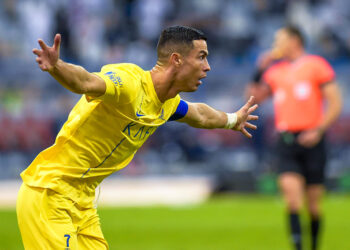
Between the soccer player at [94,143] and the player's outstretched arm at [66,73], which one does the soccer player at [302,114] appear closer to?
the soccer player at [94,143]

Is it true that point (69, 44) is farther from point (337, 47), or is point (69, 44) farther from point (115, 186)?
point (337, 47)

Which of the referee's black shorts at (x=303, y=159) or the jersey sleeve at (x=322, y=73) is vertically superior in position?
the jersey sleeve at (x=322, y=73)

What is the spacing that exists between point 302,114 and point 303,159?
57cm

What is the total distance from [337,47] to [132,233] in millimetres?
12552

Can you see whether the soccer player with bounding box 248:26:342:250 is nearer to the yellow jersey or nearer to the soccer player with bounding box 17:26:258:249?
the soccer player with bounding box 17:26:258:249

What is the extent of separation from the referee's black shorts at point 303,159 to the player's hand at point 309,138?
7cm

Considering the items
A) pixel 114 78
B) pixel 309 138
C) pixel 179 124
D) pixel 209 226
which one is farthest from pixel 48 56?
pixel 179 124

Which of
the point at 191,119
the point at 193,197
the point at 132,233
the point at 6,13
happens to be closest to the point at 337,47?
the point at 193,197

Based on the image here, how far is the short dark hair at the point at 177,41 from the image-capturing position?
16.1 feet

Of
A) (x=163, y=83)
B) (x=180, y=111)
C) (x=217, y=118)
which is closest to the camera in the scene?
(x=163, y=83)

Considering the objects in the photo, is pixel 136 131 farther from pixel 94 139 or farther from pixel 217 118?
pixel 217 118

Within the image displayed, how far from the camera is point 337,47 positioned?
2152 cm

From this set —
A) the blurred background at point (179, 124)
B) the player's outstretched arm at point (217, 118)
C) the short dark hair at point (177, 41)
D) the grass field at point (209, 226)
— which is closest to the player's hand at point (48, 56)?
the short dark hair at point (177, 41)

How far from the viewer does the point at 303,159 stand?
8.62 m
